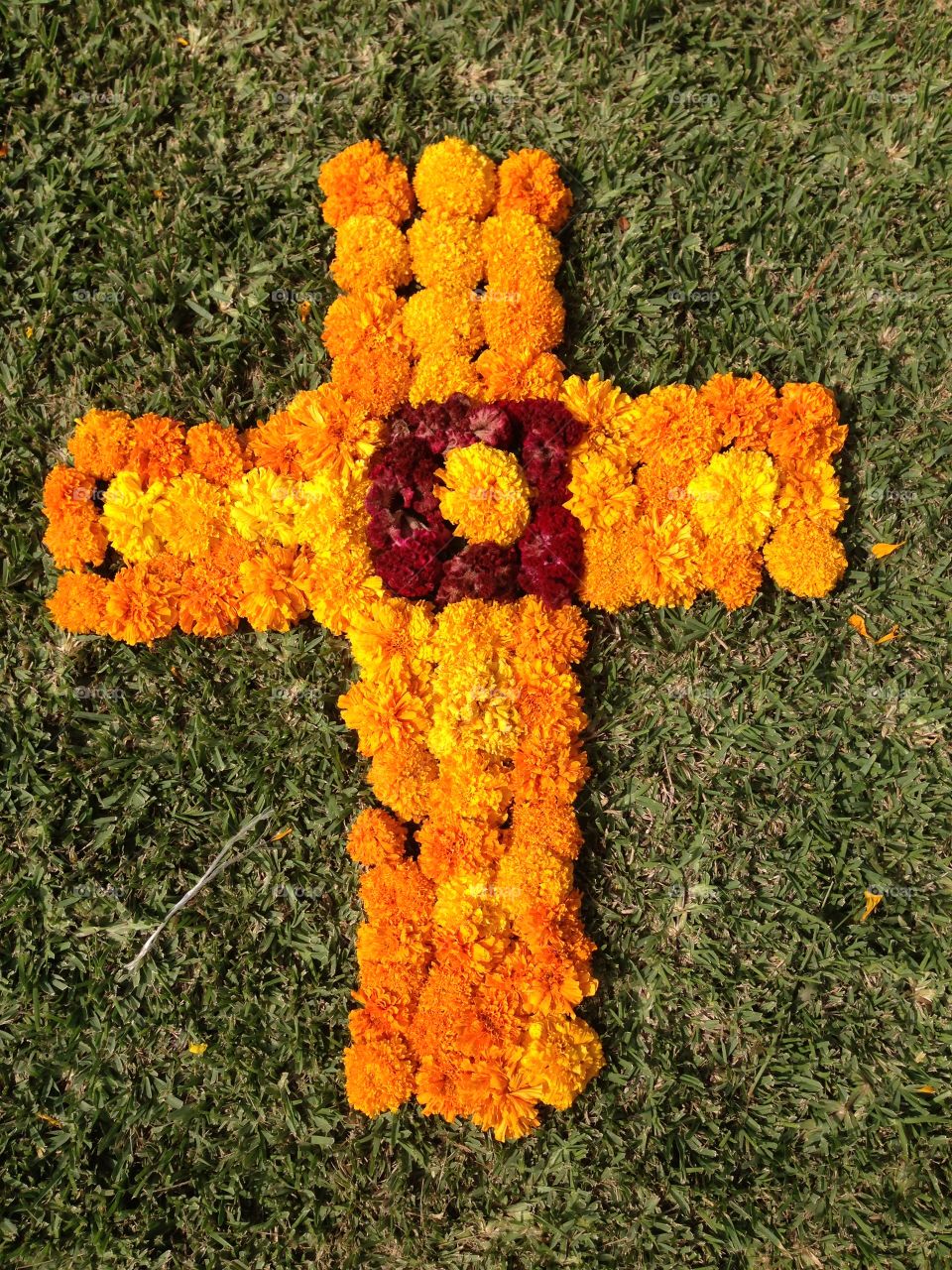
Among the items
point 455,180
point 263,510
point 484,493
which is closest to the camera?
point 484,493

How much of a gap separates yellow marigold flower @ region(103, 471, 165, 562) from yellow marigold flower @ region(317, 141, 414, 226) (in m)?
1.05

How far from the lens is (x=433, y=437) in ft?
8.80

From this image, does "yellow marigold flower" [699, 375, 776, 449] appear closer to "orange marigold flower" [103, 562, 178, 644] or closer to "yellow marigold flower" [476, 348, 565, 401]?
"yellow marigold flower" [476, 348, 565, 401]

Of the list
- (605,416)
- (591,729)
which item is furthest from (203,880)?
(605,416)

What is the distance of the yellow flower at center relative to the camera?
257 cm

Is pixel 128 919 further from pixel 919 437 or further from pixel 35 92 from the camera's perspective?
pixel 919 437

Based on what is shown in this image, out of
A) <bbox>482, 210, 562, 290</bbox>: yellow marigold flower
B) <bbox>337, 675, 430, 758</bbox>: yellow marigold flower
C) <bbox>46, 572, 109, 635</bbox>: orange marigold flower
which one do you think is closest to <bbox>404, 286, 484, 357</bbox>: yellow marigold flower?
<bbox>482, 210, 562, 290</bbox>: yellow marigold flower

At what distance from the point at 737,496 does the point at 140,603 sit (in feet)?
6.04

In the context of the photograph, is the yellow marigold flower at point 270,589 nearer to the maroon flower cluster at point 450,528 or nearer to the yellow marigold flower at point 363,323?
the maroon flower cluster at point 450,528

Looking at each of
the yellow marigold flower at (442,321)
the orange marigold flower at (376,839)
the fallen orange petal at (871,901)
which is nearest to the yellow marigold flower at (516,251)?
the yellow marigold flower at (442,321)

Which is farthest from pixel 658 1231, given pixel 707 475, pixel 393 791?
pixel 707 475

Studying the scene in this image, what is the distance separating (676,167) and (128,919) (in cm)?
301

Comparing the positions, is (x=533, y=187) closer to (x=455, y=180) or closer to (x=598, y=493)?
(x=455, y=180)

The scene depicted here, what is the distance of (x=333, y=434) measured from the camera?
8.79 ft
